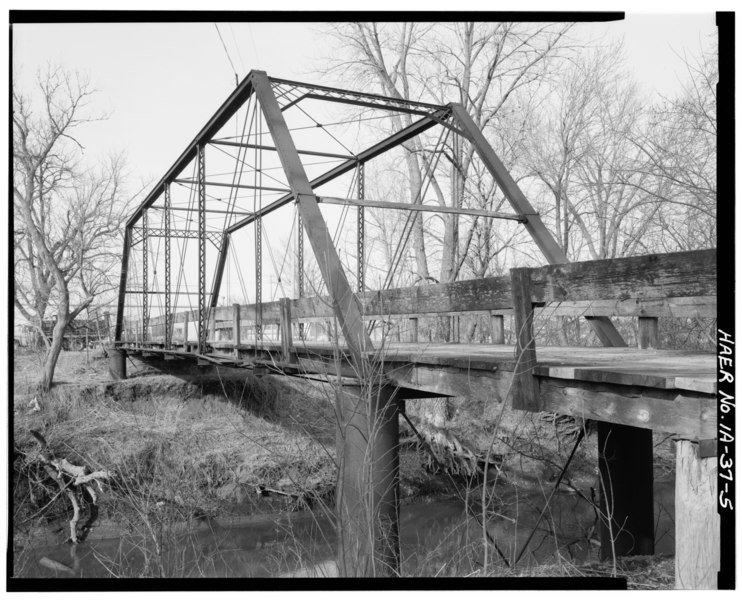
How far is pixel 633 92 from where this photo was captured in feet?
50.9

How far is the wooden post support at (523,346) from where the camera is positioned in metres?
3.82

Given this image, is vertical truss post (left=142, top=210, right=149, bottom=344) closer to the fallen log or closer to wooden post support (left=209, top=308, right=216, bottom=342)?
the fallen log

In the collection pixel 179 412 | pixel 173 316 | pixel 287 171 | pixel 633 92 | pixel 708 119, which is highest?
pixel 633 92

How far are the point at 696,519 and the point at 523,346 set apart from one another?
1.35m

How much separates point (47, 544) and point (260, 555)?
368cm

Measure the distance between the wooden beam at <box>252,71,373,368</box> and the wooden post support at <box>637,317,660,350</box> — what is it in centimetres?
296

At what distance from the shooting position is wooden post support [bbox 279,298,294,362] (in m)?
6.89

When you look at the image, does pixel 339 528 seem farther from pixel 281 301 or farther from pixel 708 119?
pixel 708 119

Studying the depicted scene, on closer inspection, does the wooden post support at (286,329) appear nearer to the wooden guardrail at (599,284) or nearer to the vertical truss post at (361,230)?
the vertical truss post at (361,230)

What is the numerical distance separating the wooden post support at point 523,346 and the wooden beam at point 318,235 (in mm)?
1133

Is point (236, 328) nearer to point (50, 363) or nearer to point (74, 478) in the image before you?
point (74, 478)

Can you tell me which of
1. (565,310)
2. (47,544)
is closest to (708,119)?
(565,310)

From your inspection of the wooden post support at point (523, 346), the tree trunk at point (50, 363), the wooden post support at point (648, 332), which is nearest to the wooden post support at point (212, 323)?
the tree trunk at point (50, 363)

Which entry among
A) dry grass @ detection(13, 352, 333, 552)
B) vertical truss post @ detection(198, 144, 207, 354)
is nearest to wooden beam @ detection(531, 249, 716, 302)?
vertical truss post @ detection(198, 144, 207, 354)
